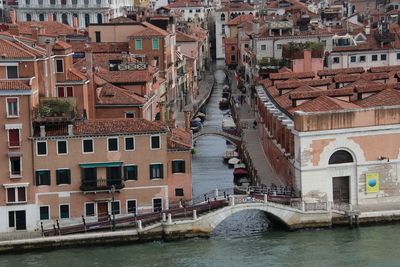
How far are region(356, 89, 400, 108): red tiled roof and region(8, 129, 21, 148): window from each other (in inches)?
393

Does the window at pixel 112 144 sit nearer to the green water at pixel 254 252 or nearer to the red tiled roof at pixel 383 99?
the green water at pixel 254 252

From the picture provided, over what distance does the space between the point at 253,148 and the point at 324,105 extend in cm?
926

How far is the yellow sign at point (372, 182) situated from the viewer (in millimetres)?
27844

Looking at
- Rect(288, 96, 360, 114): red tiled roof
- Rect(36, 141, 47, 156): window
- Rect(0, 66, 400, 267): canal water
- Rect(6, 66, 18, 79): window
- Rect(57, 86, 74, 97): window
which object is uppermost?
Rect(6, 66, 18, 79): window

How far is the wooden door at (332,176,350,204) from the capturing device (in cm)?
2781

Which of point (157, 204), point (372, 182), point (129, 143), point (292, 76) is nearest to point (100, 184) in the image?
point (129, 143)

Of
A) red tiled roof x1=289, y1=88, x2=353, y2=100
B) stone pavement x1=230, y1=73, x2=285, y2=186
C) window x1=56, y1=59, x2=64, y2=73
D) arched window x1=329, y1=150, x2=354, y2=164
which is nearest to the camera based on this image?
arched window x1=329, y1=150, x2=354, y2=164

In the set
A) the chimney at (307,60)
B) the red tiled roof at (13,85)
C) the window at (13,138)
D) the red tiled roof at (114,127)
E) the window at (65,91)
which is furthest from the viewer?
the chimney at (307,60)

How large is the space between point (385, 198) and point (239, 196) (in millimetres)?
4125

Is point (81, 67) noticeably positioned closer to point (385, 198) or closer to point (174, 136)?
point (174, 136)

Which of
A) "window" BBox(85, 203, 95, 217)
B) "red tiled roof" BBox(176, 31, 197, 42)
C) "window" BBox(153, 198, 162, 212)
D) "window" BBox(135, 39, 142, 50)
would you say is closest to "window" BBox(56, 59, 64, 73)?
"window" BBox(85, 203, 95, 217)

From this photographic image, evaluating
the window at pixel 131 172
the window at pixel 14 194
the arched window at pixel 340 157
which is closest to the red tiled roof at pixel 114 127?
the window at pixel 131 172

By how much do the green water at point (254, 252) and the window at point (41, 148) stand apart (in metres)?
2.79

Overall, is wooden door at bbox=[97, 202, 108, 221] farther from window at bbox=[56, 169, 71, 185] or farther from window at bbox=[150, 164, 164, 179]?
window at bbox=[150, 164, 164, 179]
